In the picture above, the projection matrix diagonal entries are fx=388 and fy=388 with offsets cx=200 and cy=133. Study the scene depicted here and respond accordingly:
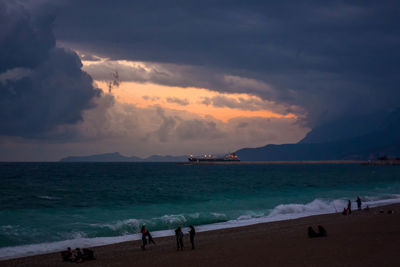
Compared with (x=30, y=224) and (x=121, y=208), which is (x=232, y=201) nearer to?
(x=121, y=208)

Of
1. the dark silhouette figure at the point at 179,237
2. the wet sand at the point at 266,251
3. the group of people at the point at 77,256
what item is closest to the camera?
the wet sand at the point at 266,251

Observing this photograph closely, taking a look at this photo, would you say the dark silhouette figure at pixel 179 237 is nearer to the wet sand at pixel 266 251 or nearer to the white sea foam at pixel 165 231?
the wet sand at pixel 266 251

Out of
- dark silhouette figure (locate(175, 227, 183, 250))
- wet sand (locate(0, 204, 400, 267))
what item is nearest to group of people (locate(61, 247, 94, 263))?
wet sand (locate(0, 204, 400, 267))

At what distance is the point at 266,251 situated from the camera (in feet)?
57.4

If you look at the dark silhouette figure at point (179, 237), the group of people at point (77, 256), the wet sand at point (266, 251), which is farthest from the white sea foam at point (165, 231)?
the dark silhouette figure at point (179, 237)

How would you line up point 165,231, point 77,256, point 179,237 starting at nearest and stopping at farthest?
point 77,256
point 179,237
point 165,231

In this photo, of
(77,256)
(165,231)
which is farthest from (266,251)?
(165,231)

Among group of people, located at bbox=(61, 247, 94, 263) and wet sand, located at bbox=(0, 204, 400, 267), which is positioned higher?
group of people, located at bbox=(61, 247, 94, 263)

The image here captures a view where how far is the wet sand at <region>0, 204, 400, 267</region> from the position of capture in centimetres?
1547

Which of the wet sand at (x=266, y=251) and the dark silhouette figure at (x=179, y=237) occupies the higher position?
the dark silhouette figure at (x=179, y=237)

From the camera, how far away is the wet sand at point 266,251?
50.8 ft

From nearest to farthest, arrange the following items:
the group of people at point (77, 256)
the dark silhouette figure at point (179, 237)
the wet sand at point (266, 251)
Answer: the wet sand at point (266, 251)
the group of people at point (77, 256)
the dark silhouette figure at point (179, 237)

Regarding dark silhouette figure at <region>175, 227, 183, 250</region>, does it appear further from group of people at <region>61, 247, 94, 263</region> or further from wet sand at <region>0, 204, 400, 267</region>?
group of people at <region>61, 247, 94, 263</region>

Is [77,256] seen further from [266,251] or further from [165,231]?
[165,231]
